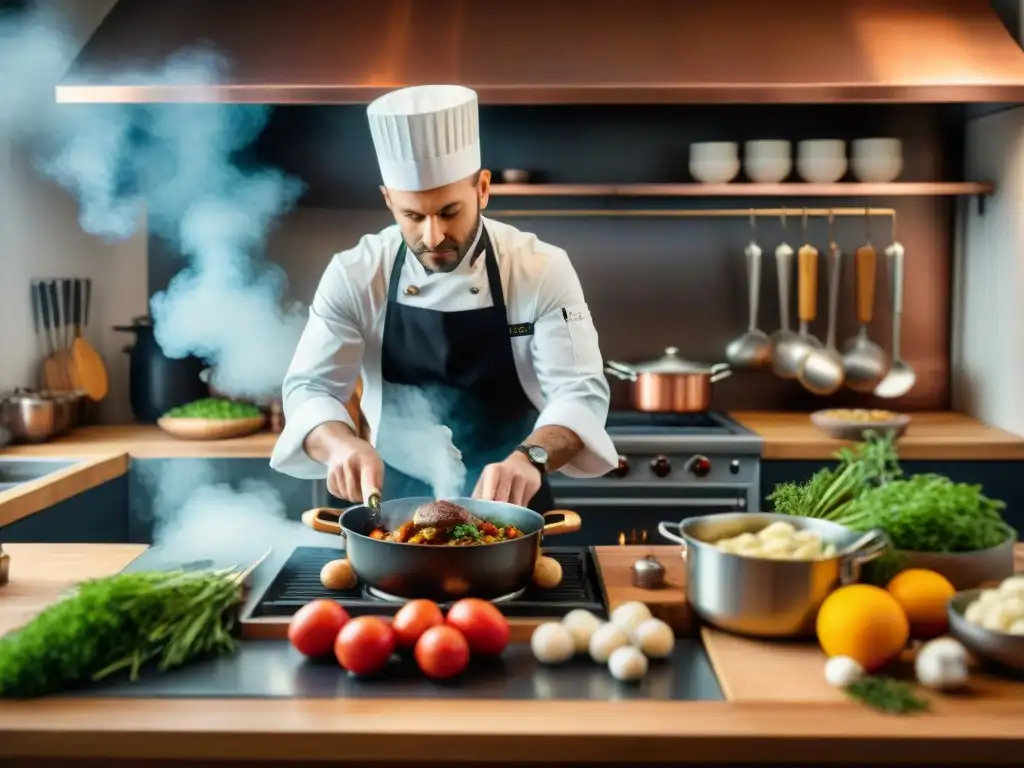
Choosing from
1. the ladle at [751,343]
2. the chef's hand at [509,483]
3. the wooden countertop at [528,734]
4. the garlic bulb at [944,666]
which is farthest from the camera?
the ladle at [751,343]

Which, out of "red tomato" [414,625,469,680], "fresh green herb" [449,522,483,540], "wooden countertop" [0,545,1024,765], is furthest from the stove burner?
"wooden countertop" [0,545,1024,765]

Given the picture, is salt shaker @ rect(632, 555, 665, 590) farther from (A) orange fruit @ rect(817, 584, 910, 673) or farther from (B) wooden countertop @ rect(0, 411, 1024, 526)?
(B) wooden countertop @ rect(0, 411, 1024, 526)

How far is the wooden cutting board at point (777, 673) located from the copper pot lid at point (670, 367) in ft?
6.77

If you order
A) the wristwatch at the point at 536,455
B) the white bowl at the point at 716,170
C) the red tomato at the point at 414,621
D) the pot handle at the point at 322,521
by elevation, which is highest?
the white bowl at the point at 716,170

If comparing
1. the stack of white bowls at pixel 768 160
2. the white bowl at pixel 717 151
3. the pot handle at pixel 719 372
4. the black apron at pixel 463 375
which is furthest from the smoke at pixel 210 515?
the stack of white bowls at pixel 768 160

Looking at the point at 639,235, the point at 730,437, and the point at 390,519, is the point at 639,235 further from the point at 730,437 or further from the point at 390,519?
the point at 390,519

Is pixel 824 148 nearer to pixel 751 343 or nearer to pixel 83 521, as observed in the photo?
pixel 751 343

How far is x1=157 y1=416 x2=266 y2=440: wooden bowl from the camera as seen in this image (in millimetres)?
3635

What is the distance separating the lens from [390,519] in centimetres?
198

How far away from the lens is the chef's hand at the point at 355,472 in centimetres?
206

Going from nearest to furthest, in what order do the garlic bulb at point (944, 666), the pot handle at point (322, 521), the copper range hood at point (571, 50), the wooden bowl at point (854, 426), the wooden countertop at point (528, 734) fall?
the wooden countertop at point (528, 734)
the garlic bulb at point (944, 666)
the pot handle at point (322, 521)
the copper range hood at point (571, 50)
the wooden bowl at point (854, 426)

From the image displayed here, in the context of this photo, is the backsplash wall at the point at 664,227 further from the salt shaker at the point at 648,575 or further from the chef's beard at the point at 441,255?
the salt shaker at the point at 648,575

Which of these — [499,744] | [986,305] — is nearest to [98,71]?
[499,744]

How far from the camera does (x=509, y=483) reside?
2.04 meters
